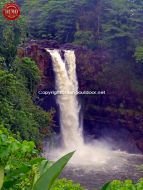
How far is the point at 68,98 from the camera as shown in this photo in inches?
706

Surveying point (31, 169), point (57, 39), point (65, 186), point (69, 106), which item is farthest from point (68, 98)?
point (31, 169)

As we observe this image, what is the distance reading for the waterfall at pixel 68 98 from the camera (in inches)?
687

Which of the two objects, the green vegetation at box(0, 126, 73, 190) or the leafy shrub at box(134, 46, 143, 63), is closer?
the green vegetation at box(0, 126, 73, 190)

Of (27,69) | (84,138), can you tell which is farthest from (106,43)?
(27,69)

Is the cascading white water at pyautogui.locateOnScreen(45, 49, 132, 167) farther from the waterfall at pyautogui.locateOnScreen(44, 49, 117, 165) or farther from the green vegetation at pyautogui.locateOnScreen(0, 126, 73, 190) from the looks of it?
the green vegetation at pyautogui.locateOnScreen(0, 126, 73, 190)

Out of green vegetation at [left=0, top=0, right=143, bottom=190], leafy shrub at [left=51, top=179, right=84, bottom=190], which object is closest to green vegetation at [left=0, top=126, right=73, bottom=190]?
leafy shrub at [left=51, top=179, right=84, bottom=190]

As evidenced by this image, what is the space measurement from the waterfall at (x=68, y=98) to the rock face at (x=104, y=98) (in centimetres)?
22

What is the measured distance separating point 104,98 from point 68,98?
1416 millimetres

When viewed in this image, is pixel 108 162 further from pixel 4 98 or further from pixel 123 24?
pixel 123 24

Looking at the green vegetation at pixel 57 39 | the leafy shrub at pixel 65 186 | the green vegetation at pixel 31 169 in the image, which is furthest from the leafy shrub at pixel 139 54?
the green vegetation at pixel 31 169

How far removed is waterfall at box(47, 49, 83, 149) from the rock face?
0.72 feet

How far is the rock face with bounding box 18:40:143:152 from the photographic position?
17391 mm

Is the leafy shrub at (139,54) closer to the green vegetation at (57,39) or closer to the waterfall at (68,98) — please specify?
the green vegetation at (57,39)

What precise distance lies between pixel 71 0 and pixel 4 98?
36.7 feet
